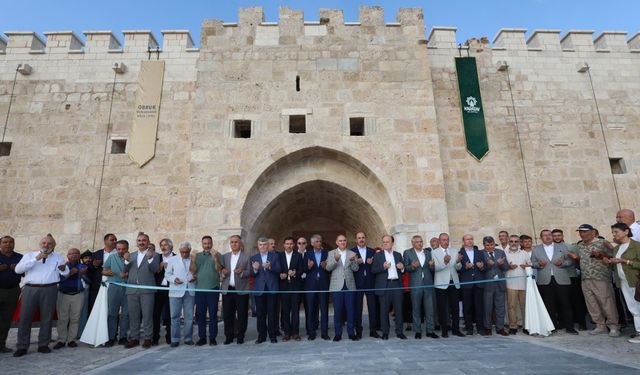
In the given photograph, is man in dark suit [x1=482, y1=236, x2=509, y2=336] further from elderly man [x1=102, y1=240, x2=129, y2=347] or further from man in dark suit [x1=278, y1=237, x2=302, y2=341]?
elderly man [x1=102, y1=240, x2=129, y2=347]

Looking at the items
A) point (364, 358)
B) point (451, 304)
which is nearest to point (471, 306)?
point (451, 304)

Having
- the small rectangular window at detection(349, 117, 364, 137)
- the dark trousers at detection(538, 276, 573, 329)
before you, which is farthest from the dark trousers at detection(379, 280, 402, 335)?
the small rectangular window at detection(349, 117, 364, 137)

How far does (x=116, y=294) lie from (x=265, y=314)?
2155mm

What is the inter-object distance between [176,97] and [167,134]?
98cm

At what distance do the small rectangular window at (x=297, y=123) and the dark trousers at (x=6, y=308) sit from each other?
569cm

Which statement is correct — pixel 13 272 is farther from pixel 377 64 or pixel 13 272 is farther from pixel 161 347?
pixel 377 64

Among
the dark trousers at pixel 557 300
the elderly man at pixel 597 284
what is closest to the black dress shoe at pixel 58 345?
the dark trousers at pixel 557 300

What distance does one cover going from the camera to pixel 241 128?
29.2 ft

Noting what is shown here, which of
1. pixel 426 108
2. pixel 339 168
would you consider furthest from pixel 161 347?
pixel 426 108

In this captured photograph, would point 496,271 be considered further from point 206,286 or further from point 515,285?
point 206,286

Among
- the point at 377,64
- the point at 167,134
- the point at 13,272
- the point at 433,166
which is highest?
the point at 377,64

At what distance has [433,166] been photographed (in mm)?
8039

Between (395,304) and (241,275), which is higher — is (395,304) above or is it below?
below

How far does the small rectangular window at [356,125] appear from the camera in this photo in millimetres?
8502
